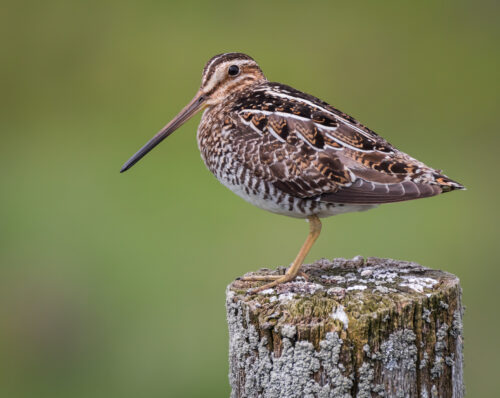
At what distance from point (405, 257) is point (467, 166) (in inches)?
85.7

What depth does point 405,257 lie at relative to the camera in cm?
759

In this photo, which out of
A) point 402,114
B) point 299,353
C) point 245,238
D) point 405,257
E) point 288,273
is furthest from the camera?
point 402,114

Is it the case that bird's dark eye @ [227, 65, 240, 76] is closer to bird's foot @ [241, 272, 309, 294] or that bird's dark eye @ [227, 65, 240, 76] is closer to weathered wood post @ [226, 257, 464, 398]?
bird's foot @ [241, 272, 309, 294]

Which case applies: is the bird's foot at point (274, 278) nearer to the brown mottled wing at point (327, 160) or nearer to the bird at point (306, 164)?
the bird at point (306, 164)

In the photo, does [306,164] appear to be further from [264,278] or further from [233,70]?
[233,70]

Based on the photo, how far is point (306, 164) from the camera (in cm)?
411

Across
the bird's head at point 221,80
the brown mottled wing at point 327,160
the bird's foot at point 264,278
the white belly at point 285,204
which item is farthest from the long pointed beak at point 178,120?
the bird's foot at point 264,278

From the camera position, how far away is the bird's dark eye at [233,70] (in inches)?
188

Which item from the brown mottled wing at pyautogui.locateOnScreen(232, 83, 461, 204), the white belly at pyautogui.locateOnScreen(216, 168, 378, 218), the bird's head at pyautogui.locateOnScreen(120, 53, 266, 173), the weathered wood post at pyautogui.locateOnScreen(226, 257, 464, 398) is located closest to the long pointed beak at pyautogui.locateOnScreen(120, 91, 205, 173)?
the bird's head at pyautogui.locateOnScreen(120, 53, 266, 173)

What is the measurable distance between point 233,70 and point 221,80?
9 centimetres

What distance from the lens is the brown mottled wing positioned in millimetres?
4043

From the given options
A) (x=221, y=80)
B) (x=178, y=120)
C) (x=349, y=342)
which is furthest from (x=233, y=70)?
Result: (x=349, y=342)

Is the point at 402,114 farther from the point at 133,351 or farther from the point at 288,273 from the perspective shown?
the point at 288,273

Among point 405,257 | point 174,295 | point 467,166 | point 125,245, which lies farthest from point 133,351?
point 467,166
